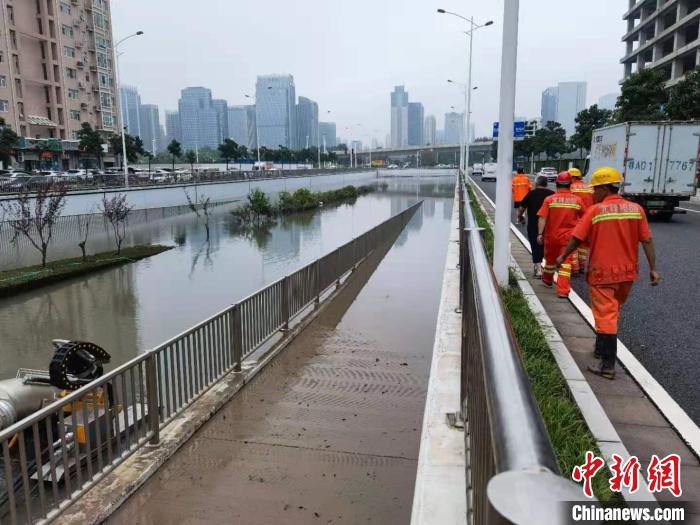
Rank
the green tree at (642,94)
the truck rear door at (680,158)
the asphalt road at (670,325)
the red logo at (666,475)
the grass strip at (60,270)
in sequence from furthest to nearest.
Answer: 1. the green tree at (642,94)
2. the truck rear door at (680,158)
3. the grass strip at (60,270)
4. the asphalt road at (670,325)
5. the red logo at (666,475)

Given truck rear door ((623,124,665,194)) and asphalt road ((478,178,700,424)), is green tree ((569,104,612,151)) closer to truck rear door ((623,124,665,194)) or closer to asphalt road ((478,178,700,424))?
truck rear door ((623,124,665,194))

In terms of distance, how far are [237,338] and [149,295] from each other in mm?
7797

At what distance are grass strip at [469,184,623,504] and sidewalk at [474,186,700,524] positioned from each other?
0.32m

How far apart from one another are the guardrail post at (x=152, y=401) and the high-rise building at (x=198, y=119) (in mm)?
140670

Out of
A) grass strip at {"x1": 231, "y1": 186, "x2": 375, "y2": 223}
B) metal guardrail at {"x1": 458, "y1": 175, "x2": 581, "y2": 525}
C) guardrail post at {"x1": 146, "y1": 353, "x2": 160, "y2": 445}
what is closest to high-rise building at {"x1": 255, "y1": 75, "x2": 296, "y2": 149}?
grass strip at {"x1": 231, "y1": 186, "x2": 375, "y2": 223}

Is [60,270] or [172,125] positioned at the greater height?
[172,125]

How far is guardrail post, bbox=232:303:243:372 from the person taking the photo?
20.4 ft

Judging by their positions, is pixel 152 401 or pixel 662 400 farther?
pixel 152 401

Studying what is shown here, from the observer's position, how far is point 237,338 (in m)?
6.25

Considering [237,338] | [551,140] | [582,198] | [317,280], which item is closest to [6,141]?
[317,280]

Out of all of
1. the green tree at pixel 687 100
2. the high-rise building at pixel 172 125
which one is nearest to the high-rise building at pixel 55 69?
the green tree at pixel 687 100

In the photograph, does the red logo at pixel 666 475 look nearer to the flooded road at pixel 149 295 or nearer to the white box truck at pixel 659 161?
the flooded road at pixel 149 295

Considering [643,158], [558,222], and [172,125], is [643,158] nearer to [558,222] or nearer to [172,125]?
[558,222]

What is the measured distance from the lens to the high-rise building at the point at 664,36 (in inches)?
2072
